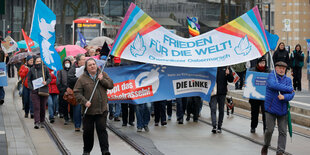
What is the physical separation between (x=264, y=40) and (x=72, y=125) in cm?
583

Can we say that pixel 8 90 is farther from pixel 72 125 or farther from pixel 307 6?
pixel 307 6

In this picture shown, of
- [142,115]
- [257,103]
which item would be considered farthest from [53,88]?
[257,103]

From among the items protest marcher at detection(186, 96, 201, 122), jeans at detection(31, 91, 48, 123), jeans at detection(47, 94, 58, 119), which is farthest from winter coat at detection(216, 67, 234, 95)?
jeans at detection(47, 94, 58, 119)

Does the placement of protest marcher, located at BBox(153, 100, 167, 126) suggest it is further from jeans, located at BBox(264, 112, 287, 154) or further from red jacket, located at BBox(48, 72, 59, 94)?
Result: jeans, located at BBox(264, 112, 287, 154)

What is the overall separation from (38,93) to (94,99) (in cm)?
A: 503

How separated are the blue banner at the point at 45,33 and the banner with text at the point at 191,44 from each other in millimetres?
2034

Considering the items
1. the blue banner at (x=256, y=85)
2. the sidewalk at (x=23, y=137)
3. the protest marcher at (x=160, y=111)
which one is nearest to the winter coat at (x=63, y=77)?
the sidewalk at (x=23, y=137)

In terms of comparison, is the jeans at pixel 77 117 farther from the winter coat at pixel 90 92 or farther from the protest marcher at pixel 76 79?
the winter coat at pixel 90 92

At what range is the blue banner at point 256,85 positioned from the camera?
13.2 metres

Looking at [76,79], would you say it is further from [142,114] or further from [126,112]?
[126,112]

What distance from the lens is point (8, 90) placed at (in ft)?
79.7

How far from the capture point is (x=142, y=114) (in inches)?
547

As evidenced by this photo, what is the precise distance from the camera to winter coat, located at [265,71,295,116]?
10070 mm

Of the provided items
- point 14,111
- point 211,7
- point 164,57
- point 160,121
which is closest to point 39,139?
point 164,57
